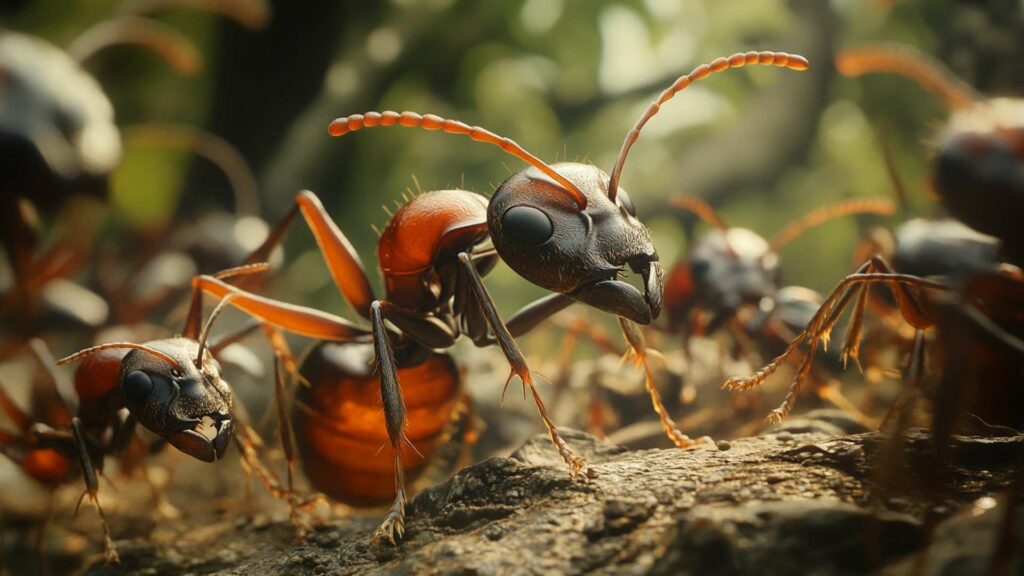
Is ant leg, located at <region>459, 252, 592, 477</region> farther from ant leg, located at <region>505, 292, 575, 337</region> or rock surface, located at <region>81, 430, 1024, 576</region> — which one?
ant leg, located at <region>505, 292, 575, 337</region>

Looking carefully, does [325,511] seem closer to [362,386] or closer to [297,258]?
[362,386]

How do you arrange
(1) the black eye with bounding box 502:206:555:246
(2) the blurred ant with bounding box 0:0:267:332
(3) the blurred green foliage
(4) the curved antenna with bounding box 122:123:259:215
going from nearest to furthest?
(1) the black eye with bounding box 502:206:555:246 < (2) the blurred ant with bounding box 0:0:267:332 < (3) the blurred green foliage < (4) the curved antenna with bounding box 122:123:259:215

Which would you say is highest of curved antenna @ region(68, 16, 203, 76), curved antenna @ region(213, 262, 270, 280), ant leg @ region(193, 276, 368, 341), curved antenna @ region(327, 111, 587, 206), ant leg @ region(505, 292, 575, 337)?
curved antenna @ region(68, 16, 203, 76)

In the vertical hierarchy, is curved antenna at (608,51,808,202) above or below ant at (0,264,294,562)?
above

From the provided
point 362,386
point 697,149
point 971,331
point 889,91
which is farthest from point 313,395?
point 889,91

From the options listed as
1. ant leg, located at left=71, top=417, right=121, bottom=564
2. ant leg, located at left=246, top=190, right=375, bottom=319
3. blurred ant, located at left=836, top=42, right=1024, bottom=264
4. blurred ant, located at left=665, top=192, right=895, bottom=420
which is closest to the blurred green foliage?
blurred ant, located at left=665, top=192, right=895, bottom=420

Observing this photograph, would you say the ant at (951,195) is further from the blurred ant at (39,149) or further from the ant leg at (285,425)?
the blurred ant at (39,149)

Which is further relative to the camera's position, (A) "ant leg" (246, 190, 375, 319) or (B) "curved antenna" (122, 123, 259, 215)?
(B) "curved antenna" (122, 123, 259, 215)
